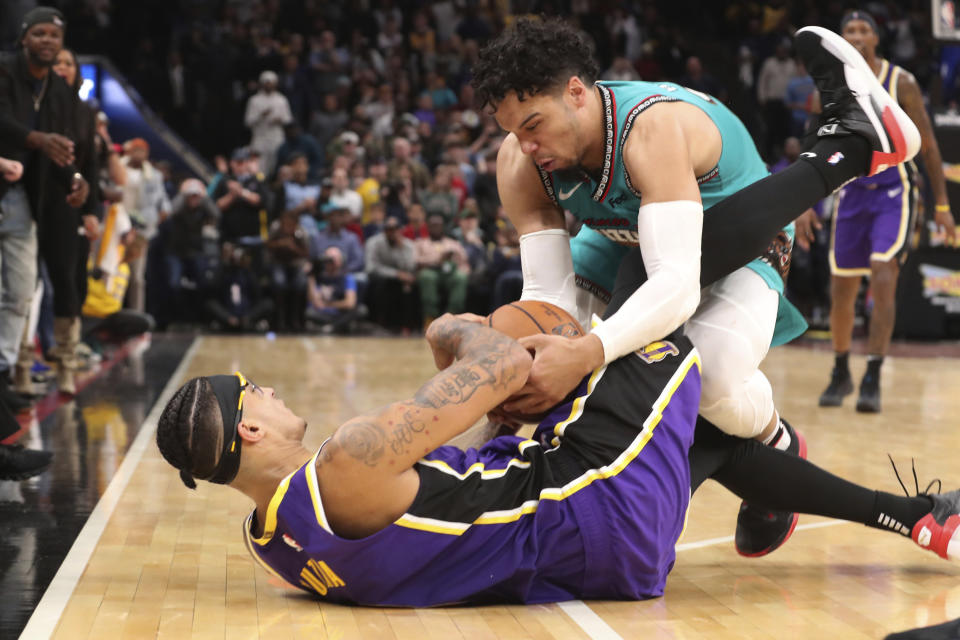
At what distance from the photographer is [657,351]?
2822 mm

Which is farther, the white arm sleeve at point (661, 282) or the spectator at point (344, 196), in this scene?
the spectator at point (344, 196)

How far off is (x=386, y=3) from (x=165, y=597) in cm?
1477

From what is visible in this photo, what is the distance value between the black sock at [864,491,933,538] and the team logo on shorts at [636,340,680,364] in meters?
0.79

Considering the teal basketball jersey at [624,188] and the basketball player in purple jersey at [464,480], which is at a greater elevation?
the teal basketball jersey at [624,188]

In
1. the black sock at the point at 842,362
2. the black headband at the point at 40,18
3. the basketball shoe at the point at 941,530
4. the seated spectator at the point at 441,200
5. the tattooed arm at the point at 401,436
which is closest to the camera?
the tattooed arm at the point at 401,436

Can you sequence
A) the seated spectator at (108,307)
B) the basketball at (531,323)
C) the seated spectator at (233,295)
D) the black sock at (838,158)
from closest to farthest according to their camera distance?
1. the basketball at (531,323)
2. the black sock at (838,158)
3. the seated spectator at (108,307)
4. the seated spectator at (233,295)

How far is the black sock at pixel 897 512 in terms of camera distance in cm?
314

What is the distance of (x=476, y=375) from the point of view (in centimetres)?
255

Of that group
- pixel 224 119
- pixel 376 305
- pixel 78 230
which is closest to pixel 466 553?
pixel 78 230

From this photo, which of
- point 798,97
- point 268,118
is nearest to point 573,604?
point 268,118

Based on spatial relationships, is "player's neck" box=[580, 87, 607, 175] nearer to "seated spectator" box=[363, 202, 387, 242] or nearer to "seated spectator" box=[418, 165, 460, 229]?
"seated spectator" box=[363, 202, 387, 242]

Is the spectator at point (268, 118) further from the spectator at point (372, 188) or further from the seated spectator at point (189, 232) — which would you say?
the seated spectator at point (189, 232)

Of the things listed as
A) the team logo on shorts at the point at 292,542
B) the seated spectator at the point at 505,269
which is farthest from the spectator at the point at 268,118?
the team logo on shorts at the point at 292,542

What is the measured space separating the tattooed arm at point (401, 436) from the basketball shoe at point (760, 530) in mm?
1030
